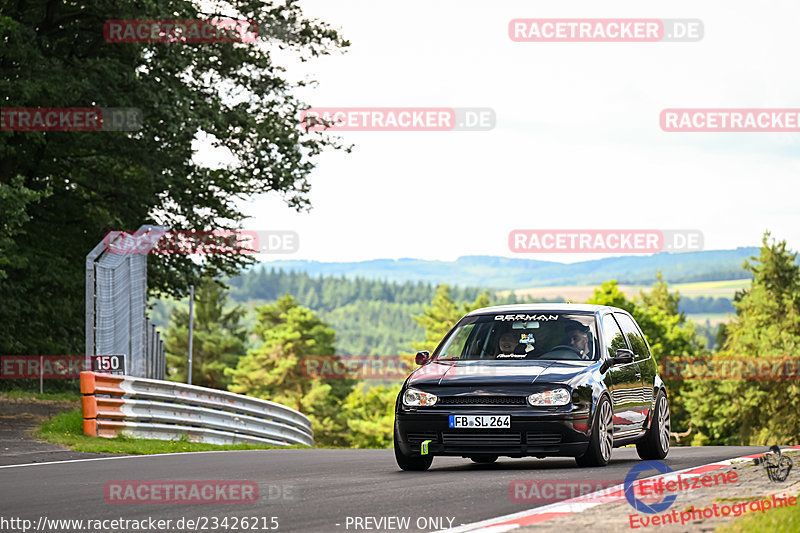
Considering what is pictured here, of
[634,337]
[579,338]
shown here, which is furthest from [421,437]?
[634,337]

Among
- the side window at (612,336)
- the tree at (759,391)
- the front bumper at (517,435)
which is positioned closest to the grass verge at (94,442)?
the front bumper at (517,435)

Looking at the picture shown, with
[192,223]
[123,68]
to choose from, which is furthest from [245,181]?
[123,68]

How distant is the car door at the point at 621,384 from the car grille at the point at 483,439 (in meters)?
1.47

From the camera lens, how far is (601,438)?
1181cm

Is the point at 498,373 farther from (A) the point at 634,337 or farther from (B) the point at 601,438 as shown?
(A) the point at 634,337

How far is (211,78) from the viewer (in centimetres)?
3086

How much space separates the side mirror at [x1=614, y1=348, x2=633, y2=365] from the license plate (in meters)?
1.87

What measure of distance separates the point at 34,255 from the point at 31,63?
5564 mm

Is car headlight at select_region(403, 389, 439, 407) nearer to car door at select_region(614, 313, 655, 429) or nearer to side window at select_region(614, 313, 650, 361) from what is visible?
car door at select_region(614, 313, 655, 429)

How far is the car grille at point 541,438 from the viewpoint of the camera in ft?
37.2

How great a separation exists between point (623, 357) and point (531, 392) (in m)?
1.69

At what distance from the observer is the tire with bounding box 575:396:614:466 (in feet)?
38.2

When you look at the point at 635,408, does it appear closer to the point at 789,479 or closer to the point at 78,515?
the point at 789,479

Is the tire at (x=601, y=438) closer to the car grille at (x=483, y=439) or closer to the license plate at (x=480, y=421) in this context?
the car grille at (x=483, y=439)
